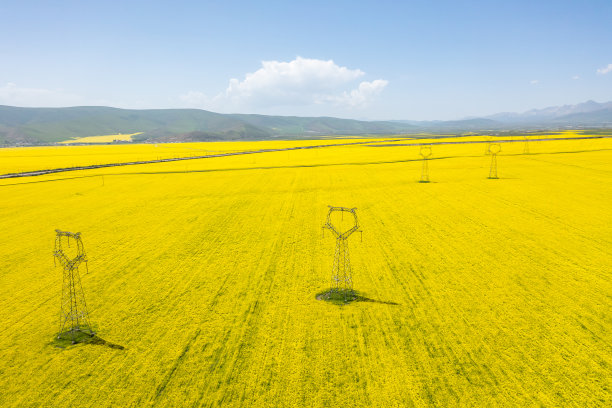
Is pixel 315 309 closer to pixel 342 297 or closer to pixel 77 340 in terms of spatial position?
pixel 342 297

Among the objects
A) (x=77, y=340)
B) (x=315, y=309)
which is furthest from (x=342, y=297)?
(x=77, y=340)

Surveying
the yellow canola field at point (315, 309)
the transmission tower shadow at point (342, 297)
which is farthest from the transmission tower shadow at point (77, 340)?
the transmission tower shadow at point (342, 297)

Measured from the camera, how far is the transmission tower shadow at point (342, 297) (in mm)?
17891

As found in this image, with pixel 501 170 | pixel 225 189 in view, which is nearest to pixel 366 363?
pixel 225 189

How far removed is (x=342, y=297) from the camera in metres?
18.4

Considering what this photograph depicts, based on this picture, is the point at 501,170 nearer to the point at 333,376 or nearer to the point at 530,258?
the point at 530,258

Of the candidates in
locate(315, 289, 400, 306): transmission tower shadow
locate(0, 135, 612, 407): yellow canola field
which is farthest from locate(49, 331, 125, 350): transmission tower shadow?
locate(315, 289, 400, 306): transmission tower shadow

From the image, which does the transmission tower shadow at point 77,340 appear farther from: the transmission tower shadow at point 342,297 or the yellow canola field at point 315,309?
the transmission tower shadow at point 342,297

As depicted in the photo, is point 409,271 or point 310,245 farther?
point 310,245

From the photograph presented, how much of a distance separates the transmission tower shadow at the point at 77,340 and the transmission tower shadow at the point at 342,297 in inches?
394

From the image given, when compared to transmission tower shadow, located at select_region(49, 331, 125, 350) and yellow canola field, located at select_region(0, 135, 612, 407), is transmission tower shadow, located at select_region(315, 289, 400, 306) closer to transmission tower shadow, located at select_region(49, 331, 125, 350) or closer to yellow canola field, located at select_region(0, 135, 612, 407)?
yellow canola field, located at select_region(0, 135, 612, 407)

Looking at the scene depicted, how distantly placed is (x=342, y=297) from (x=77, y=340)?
13.0m

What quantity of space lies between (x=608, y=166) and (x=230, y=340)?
263ft

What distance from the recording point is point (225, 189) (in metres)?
52.7
